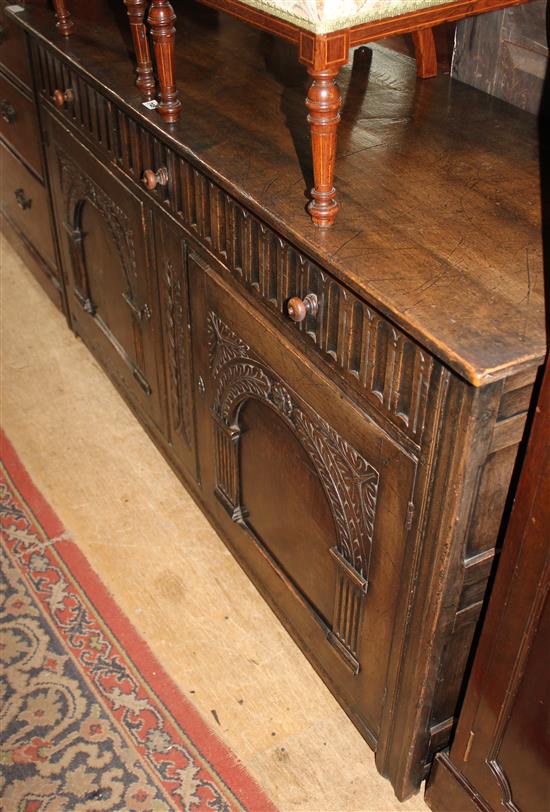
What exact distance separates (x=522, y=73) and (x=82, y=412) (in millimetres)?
1357

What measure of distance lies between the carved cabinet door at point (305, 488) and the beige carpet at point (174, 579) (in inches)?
3.8

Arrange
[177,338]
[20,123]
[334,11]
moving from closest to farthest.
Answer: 1. [334,11]
2. [177,338]
3. [20,123]

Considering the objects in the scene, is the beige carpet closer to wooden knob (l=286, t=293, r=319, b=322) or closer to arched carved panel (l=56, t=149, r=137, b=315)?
arched carved panel (l=56, t=149, r=137, b=315)

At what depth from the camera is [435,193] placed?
1219mm

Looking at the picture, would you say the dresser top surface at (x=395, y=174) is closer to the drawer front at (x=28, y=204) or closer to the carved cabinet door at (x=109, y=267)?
the carved cabinet door at (x=109, y=267)

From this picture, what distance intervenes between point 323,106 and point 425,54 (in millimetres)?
502

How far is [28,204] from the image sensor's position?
243 cm

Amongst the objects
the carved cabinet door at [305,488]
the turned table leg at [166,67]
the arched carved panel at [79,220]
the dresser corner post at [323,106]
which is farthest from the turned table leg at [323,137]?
the arched carved panel at [79,220]

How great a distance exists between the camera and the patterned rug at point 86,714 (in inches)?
58.0

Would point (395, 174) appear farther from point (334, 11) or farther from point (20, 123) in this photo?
point (20, 123)

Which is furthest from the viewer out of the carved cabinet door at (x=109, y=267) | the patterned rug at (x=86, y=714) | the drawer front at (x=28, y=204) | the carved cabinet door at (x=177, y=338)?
the drawer front at (x=28, y=204)

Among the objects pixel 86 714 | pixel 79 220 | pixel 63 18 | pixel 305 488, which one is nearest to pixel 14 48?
pixel 63 18

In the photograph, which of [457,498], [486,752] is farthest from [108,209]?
[486,752]

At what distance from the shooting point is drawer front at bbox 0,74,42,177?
2.13m
